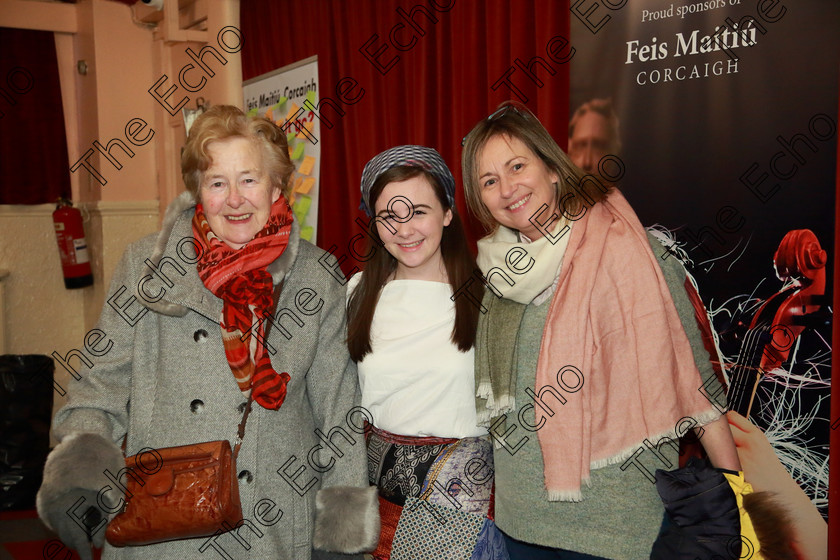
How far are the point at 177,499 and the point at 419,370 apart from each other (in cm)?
65

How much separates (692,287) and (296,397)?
3.82 feet

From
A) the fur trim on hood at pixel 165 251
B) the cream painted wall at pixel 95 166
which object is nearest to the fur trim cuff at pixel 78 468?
the fur trim on hood at pixel 165 251

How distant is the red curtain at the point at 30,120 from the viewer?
479 cm

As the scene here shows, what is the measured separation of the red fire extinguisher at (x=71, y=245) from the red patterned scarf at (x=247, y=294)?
3520mm

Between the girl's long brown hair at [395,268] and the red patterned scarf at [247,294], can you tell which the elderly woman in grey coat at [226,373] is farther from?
the girl's long brown hair at [395,268]

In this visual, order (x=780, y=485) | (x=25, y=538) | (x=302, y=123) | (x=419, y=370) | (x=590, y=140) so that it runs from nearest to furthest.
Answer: (x=419, y=370), (x=780, y=485), (x=590, y=140), (x=25, y=538), (x=302, y=123)

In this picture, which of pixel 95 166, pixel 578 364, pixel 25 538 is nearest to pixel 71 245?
pixel 95 166

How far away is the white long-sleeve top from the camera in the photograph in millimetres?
1814

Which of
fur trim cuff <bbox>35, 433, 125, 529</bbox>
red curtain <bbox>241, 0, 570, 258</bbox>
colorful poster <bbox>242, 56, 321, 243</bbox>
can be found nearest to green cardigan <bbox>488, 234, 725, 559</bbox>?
fur trim cuff <bbox>35, 433, 125, 529</bbox>

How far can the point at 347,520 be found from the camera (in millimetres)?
1737

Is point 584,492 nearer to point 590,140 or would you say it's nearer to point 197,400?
point 197,400

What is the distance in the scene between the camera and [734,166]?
1973 mm

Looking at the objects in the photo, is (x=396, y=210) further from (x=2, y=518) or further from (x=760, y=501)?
(x=2, y=518)

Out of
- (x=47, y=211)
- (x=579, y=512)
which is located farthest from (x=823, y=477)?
(x=47, y=211)
